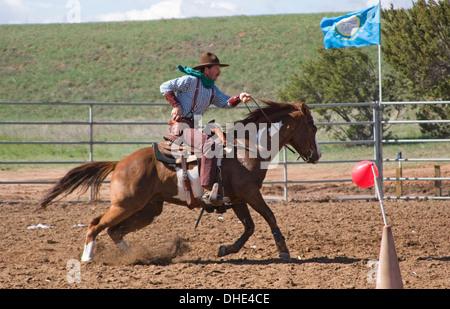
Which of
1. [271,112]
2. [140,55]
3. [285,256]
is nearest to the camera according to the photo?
[285,256]

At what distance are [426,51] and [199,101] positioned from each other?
11784 millimetres

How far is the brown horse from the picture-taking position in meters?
5.64

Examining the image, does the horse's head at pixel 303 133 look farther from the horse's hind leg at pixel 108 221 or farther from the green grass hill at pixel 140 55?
the green grass hill at pixel 140 55

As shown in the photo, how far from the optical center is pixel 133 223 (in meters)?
5.96

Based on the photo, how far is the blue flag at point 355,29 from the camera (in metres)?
10.7

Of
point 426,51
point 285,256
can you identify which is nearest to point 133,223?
point 285,256

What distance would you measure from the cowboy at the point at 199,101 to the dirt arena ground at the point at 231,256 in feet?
2.86

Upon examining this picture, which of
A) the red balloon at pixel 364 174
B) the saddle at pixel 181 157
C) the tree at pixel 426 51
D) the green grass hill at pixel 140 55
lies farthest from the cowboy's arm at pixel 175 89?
the green grass hill at pixel 140 55

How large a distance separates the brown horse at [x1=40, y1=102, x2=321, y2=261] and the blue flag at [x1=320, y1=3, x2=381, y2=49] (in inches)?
207

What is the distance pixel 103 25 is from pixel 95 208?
1552 inches

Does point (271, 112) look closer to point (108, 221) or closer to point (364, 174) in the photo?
point (364, 174)

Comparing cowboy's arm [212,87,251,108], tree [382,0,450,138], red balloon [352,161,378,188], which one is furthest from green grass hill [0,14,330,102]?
red balloon [352,161,378,188]

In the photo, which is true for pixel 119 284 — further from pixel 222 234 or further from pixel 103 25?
pixel 103 25

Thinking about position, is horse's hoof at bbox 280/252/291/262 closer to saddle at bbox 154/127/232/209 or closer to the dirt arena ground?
the dirt arena ground
